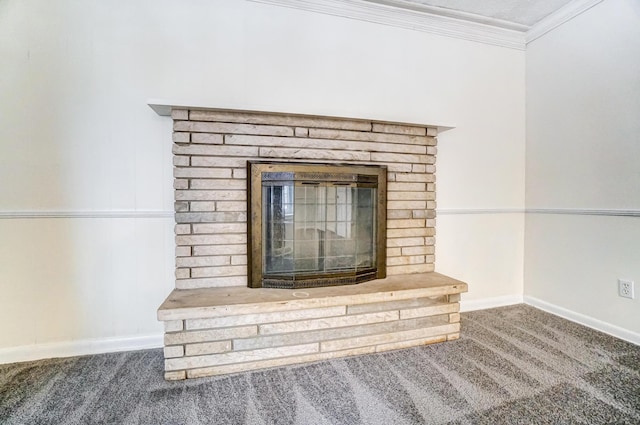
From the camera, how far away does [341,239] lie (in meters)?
2.09

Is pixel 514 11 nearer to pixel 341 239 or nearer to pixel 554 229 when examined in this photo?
pixel 554 229

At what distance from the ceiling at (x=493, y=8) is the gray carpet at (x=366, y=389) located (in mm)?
2529

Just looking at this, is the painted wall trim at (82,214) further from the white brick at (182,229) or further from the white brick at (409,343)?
the white brick at (409,343)

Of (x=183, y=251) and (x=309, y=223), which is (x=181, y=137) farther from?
(x=309, y=223)

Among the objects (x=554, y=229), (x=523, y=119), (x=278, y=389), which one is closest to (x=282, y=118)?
(x=278, y=389)

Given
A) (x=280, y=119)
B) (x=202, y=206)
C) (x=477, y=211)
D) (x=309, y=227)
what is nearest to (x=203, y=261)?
(x=202, y=206)

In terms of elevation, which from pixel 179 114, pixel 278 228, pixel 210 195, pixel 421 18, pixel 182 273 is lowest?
pixel 182 273

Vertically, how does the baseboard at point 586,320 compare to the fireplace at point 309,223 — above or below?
below

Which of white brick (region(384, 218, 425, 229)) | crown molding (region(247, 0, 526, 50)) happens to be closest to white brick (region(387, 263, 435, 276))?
white brick (region(384, 218, 425, 229))

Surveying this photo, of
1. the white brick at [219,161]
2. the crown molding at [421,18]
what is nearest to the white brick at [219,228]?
the white brick at [219,161]

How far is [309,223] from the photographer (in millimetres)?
2008

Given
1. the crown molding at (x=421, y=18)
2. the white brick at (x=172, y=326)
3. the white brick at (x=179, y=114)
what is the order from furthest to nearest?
the crown molding at (x=421, y=18) < the white brick at (x=179, y=114) < the white brick at (x=172, y=326)

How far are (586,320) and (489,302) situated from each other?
0.65 metres

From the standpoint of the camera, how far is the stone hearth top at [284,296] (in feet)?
5.30
